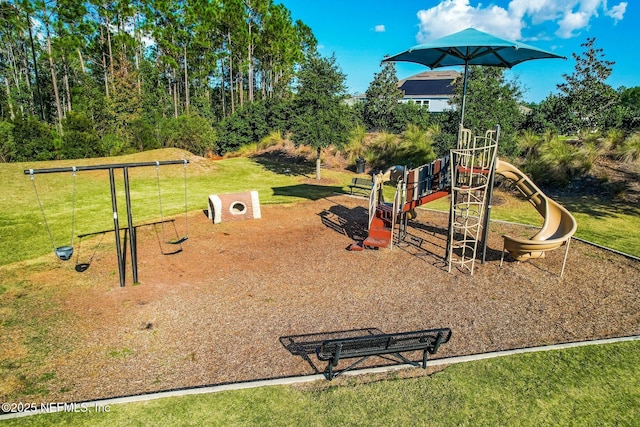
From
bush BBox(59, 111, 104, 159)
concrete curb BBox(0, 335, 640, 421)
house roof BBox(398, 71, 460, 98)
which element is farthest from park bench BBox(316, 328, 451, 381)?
house roof BBox(398, 71, 460, 98)

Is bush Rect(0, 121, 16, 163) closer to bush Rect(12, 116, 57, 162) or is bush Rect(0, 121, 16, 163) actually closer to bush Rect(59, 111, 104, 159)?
bush Rect(12, 116, 57, 162)

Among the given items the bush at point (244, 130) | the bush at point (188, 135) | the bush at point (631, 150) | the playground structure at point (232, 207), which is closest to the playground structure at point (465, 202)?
the playground structure at point (232, 207)

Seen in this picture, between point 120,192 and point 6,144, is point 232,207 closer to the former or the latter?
point 120,192

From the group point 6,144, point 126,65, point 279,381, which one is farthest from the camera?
point 126,65

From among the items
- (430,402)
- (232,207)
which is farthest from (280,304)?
(232,207)

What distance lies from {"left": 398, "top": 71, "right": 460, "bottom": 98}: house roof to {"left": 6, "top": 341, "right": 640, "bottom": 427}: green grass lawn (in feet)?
234

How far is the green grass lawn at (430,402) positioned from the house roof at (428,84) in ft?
234

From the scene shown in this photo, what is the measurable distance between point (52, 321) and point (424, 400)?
6.58 m

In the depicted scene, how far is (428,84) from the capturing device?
7769 centimetres

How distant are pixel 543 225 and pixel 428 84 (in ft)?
246

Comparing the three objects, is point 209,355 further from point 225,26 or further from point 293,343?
point 225,26

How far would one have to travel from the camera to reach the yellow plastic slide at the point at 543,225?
9.09 m

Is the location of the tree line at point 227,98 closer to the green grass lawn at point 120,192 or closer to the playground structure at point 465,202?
the green grass lawn at point 120,192

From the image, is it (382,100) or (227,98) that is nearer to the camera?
(382,100)
